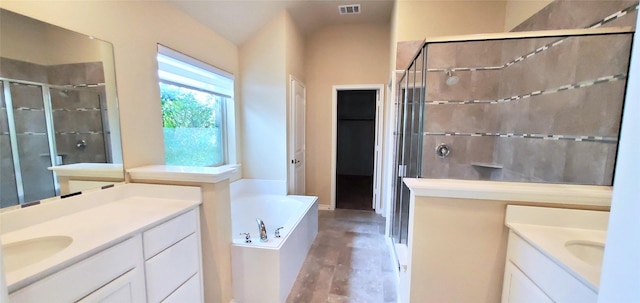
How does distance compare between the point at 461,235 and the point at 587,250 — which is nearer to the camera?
the point at 587,250

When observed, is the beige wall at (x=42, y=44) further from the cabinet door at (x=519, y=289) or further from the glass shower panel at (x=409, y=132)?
the cabinet door at (x=519, y=289)

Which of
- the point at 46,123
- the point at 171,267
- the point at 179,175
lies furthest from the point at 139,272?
the point at 46,123

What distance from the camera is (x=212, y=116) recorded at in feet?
9.55

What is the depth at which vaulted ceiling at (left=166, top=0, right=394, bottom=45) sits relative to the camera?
2340 millimetres

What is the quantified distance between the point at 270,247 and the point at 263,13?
2527 millimetres

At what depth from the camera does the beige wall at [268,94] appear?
2.93 meters

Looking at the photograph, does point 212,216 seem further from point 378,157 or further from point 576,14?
point 576,14

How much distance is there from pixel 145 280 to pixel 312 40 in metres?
3.53

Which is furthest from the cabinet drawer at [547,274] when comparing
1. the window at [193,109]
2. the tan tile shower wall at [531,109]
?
the window at [193,109]

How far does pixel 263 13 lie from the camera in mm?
2746

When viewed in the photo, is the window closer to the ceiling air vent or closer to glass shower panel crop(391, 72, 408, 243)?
the ceiling air vent

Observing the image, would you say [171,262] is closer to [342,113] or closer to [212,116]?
[212,116]

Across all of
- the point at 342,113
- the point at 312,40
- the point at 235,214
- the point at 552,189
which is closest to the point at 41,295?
the point at 235,214

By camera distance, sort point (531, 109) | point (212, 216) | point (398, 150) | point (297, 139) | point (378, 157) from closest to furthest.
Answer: point (212, 216)
point (531, 109)
point (398, 150)
point (297, 139)
point (378, 157)
